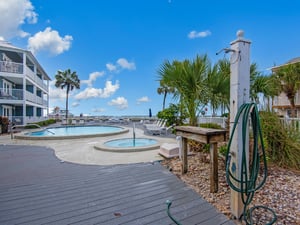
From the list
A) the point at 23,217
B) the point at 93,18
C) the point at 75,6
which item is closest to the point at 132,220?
the point at 23,217

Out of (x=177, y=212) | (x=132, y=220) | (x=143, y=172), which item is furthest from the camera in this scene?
(x=143, y=172)

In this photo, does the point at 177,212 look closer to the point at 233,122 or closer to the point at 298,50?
the point at 233,122

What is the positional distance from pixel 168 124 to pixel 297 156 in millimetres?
8390

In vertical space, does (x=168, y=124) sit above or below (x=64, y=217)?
above

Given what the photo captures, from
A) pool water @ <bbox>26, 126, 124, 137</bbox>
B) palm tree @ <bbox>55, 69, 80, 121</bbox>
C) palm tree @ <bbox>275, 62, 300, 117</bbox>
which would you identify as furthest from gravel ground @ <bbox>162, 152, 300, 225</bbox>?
palm tree @ <bbox>55, 69, 80, 121</bbox>

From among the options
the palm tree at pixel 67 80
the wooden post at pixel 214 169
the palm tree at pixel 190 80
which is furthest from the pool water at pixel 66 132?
the palm tree at pixel 67 80

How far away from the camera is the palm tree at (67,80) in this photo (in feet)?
83.9

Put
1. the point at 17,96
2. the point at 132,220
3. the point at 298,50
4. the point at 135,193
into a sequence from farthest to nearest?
1. the point at 17,96
2. the point at 298,50
3. the point at 135,193
4. the point at 132,220

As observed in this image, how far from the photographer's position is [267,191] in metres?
3.03

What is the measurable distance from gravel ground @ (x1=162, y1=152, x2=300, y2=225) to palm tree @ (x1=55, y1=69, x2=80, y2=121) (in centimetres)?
2566

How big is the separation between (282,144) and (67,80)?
27123mm

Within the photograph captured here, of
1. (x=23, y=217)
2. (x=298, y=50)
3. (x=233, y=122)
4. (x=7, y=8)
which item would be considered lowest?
(x=23, y=217)

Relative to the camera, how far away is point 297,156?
13.5 ft

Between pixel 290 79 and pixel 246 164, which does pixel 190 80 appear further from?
pixel 290 79
